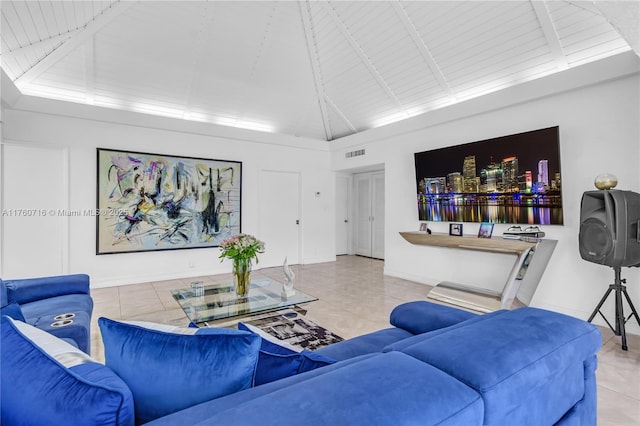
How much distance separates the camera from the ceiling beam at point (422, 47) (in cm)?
400

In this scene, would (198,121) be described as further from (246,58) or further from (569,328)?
(569,328)

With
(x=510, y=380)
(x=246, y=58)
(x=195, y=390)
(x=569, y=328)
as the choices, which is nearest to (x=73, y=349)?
(x=195, y=390)

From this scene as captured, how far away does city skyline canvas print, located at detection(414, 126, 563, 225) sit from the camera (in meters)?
3.76

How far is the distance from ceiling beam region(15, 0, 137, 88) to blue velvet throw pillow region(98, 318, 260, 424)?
15.0ft

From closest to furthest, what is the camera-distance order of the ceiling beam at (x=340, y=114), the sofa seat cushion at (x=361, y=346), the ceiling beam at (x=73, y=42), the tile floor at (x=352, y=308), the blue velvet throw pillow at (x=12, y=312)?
the blue velvet throw pillow at (x=12, y=312) < the sofa seat cushion at (x=361, y=346) < the tile floor at (x=352, y=308) < the ceiling beam at (x=73, y=42) < the ceiling beam at (x=340, y=114)

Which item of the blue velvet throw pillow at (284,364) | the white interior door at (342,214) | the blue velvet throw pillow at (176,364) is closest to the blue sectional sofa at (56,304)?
the blue velvet throw pillow at (176,364)

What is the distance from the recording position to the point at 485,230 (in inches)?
171

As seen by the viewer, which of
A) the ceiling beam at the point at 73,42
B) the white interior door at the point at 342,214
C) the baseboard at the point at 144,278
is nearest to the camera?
the ceiling beam at the point at 73,42

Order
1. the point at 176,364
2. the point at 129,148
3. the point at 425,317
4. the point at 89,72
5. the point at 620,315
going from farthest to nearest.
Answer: the point at 129,148
the point at 89,72
the point at 620,315
the point at 425,317
the point at 176,364

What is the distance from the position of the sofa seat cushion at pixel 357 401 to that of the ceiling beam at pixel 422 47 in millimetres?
4345

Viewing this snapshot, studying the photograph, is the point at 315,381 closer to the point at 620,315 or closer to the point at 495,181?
the point at 620,315

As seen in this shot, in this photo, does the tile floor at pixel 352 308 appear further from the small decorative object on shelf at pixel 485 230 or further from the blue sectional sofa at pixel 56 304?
the small decorative object on shelf at pixel 485 230

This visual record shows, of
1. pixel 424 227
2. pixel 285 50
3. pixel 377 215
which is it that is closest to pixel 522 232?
pixel 424 227

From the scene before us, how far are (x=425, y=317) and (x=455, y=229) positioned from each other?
10.2 feet
